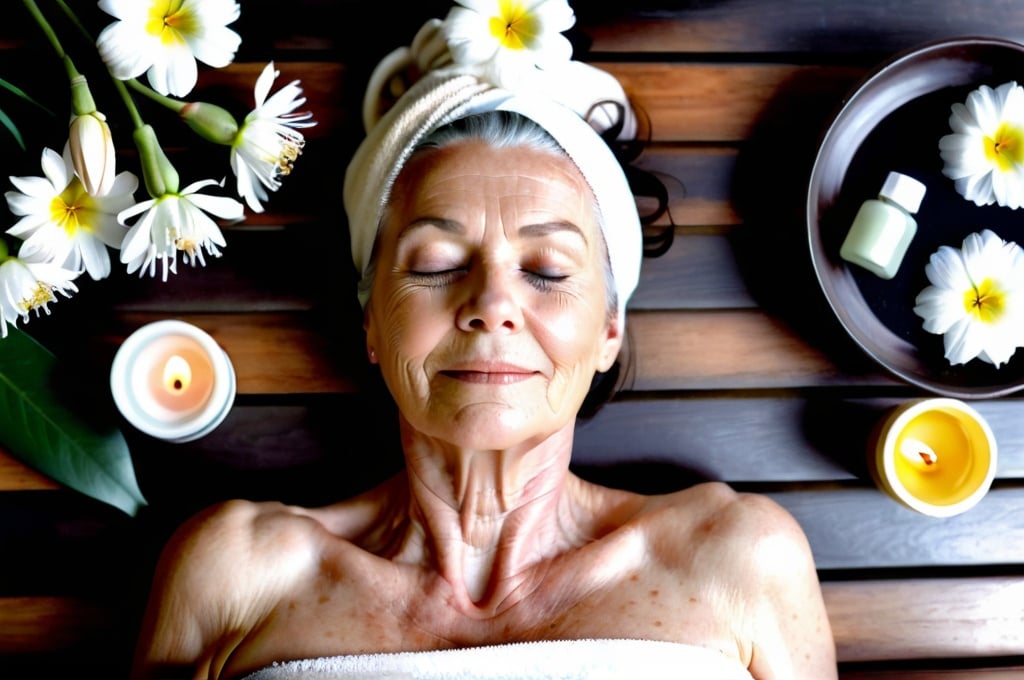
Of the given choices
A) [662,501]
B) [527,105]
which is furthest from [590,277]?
[662,501]

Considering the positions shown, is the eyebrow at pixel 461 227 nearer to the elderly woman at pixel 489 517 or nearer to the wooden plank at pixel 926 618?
the elderly woman at pixel 489 517

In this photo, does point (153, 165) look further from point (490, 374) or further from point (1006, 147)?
point (1006, 147)

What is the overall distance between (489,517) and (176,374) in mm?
717

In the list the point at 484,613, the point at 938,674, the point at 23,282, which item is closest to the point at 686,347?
the point at 484,613

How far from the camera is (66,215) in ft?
5.06

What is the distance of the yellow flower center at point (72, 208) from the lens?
153cm

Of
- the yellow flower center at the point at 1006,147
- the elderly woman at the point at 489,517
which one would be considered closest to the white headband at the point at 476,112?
the elderly woman at the point at 489,517

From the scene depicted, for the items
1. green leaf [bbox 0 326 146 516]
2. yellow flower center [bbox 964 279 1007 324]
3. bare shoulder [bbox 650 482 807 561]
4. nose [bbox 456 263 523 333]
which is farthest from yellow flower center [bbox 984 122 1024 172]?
green leaf [bbox 0 326 146 516]

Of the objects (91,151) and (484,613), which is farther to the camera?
(484,613)

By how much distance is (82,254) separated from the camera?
1573 millimetres

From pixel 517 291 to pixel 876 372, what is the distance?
3.12 feet

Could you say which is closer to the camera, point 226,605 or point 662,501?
point 226,605

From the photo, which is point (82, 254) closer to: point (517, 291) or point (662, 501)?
point (517, 291)

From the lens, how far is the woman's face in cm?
142
